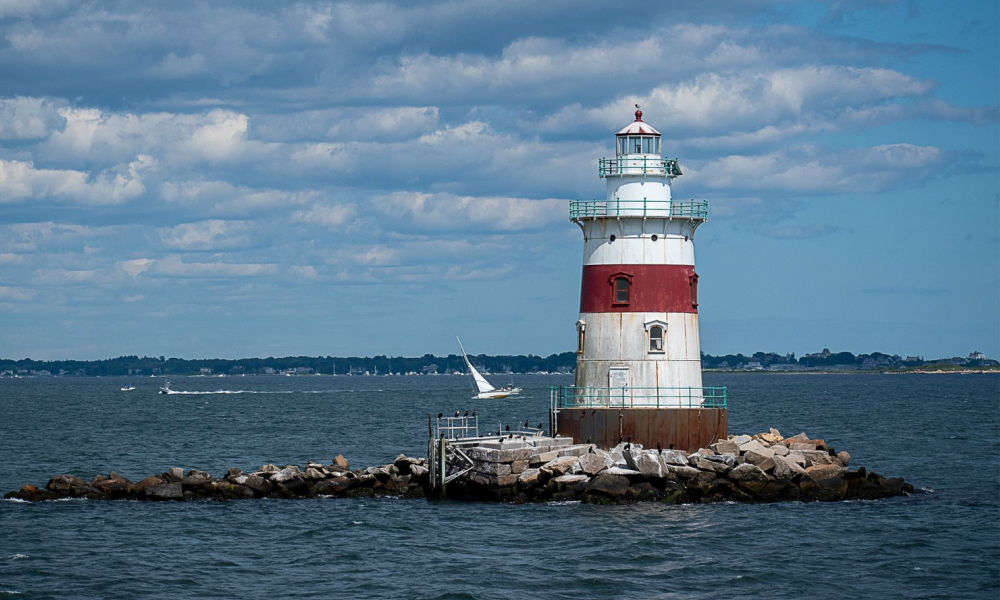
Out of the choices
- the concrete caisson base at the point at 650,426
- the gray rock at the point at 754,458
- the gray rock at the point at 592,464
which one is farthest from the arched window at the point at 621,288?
the gray rock at the point at 754,458

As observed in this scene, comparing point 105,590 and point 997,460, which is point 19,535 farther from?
point 997,460

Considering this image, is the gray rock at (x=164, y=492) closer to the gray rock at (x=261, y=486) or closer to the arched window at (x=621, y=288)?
the gray rock at (x=261, y=486)

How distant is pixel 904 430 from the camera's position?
7619 centimetres

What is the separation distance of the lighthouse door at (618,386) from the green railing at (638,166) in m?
5.90

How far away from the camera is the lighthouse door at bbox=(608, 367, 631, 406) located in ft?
131

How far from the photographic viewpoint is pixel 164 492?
41.4 m

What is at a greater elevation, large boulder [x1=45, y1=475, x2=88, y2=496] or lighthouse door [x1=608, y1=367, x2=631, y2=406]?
lighthouse door [x1=608, y1=367, x2=631, y2=406]

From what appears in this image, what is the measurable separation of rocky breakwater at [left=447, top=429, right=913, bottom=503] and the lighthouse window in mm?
4291

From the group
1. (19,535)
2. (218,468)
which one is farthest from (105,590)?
(218,468)

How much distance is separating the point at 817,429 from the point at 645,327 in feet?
130

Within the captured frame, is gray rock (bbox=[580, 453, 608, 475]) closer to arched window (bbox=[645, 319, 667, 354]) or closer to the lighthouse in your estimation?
the lighthouse

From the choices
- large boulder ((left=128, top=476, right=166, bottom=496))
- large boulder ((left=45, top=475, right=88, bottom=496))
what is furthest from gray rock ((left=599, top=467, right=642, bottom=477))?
large boulder ((left=45, top=475, right=88, bottom=496))

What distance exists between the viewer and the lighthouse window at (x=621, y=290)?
132 ft

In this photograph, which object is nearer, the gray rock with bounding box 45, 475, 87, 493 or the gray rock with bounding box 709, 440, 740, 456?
the gray rock with bounding box 709, 440, 740, 456
